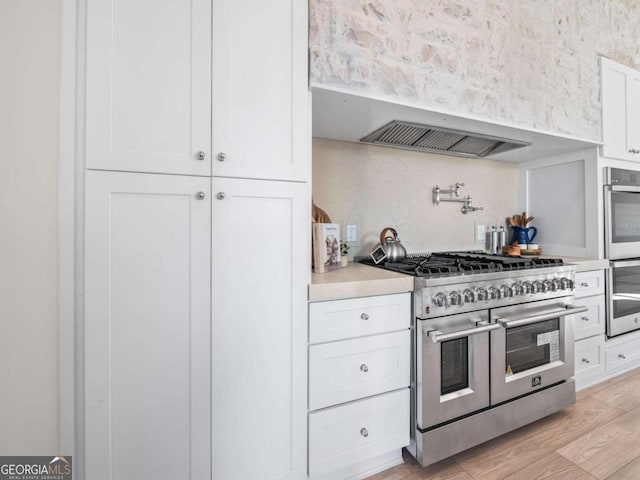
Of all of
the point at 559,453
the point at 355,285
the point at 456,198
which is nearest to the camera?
the point at 355,285

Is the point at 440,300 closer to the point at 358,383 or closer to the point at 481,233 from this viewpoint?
the point at 358,383

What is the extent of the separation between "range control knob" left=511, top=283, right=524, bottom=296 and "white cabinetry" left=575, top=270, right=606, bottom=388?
762 mm

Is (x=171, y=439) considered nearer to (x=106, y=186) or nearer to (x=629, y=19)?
(x=106, y=186)

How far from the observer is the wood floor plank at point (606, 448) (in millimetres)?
1380

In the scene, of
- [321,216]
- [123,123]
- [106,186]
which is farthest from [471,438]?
[123,123]

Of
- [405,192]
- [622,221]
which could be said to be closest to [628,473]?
[622,221]

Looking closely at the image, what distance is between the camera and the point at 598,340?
2074mm

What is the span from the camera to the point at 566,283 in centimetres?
175

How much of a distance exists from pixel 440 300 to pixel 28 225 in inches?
64.2

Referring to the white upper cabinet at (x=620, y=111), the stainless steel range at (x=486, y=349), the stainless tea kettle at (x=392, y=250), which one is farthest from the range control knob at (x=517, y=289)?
the white upper cabinet at (x=620, y=111)

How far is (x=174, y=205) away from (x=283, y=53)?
0.77 meters

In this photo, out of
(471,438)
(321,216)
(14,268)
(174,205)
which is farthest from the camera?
(321,216)

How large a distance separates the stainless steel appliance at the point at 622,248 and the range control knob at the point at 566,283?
698 mm

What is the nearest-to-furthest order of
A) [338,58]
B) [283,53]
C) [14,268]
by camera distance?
[14,268] < [283,53] < [338,58]
